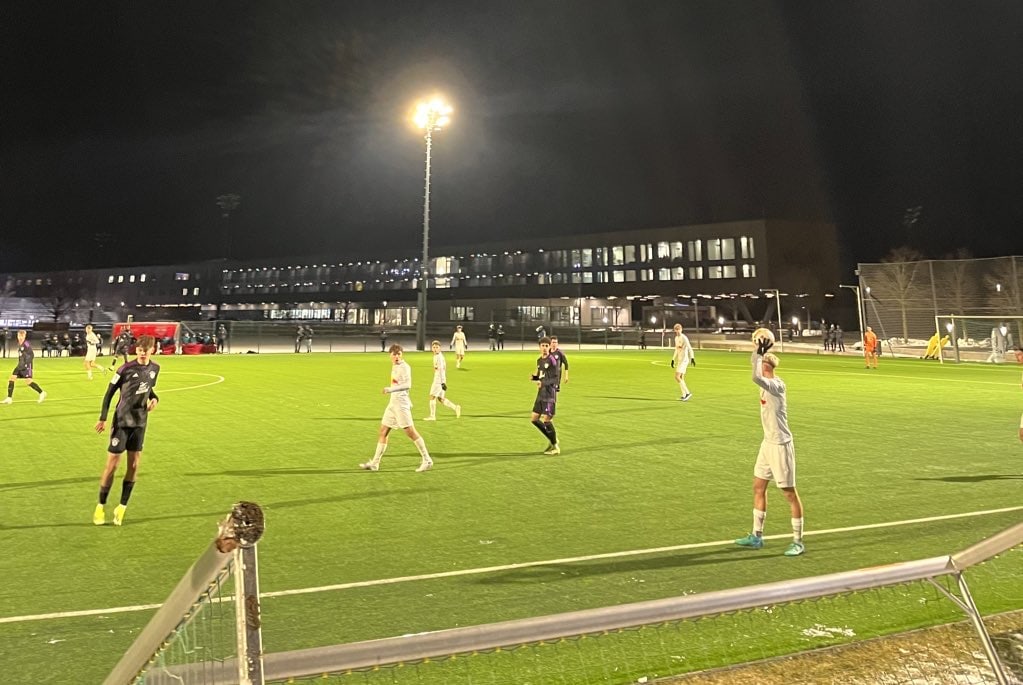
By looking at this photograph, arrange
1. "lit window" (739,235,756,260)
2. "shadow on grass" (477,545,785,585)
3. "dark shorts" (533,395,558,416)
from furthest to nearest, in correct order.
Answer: "lit window" (739,235,756,260), "dark shorts" (533,395,558,416), "shadow on grass" (477,545,785,585)

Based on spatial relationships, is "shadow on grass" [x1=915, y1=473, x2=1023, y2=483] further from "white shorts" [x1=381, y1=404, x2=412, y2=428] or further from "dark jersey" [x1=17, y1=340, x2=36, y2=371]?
"dark jersey" [x1=17, y1=340, x2=36, y2=371]

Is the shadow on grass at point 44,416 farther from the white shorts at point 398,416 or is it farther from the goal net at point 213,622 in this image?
the goal net at point 213,622

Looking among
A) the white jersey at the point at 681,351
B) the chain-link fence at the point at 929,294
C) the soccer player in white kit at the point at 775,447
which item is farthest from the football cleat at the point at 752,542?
the chain-link fence at the point at 929,294

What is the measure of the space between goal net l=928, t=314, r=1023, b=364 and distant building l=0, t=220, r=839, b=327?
3100 centimetres

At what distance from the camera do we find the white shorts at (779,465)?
254 inches

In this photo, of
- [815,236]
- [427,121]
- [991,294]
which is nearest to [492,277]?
[815,236]

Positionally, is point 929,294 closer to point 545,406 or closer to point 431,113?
point 431,113

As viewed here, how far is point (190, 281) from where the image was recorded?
116m

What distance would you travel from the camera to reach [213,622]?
98.9 inches

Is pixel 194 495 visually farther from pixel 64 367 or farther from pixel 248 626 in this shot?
pixel 64 367

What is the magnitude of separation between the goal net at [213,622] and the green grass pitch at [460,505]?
90.9 inches

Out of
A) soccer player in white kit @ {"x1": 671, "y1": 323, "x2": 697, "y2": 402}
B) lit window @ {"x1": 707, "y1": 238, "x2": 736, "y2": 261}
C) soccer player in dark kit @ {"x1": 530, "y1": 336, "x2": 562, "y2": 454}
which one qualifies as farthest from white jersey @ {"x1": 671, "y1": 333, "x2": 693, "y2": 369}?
lit window @ {"x1": 707, "y1": 238, "x2": 736, "y2": 261}

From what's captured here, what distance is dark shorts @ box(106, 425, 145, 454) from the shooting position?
7.50 m

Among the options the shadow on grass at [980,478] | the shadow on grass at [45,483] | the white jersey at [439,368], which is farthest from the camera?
the white jersey at [439,368]
